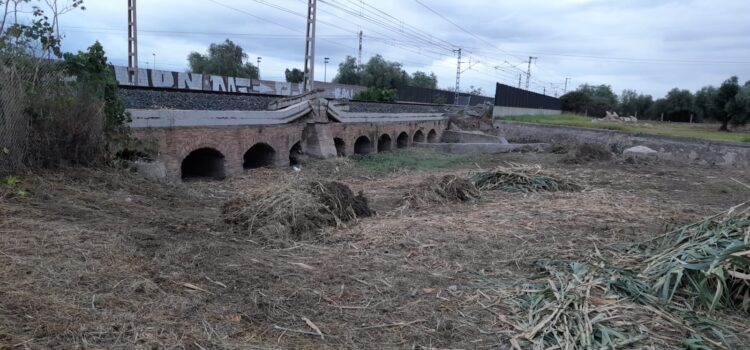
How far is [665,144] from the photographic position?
930 inches

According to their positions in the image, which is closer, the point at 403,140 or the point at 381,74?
the point at 403,140

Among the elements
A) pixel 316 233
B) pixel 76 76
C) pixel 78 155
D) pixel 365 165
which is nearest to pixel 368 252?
pixel 316 233

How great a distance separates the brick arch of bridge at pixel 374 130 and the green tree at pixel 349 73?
32764 mm

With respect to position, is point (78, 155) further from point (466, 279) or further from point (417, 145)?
point (417, 145)

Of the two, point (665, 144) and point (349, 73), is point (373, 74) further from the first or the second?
point (665, 144)

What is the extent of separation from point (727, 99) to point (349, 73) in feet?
137

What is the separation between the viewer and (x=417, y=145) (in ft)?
95.7

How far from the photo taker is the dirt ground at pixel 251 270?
3.74 m

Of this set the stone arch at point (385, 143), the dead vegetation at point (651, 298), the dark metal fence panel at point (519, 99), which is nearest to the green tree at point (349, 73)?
the dark metal fence panel at point (519, 99)

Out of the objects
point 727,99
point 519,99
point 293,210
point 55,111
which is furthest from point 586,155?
point 519,99

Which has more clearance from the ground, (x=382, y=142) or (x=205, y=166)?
(x=382, y=142)

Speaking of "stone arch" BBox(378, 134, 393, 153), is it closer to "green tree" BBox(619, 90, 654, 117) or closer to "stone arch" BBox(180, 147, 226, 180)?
"stone arch" BBox(180, 147, 226, 180)

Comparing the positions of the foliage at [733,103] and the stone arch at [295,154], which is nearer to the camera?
the stone arch at [295,154]

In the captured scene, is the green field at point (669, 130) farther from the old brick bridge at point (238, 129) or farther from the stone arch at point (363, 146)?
the old brick bridge at point (238, 129)
